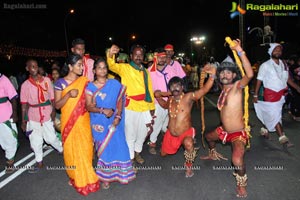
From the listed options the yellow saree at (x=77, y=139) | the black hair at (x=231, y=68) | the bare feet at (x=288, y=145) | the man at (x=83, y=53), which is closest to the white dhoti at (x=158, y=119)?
the man at (x=83, y=53)

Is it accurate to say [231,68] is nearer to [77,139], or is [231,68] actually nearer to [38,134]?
[77,139]

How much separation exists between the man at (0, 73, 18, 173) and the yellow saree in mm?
1561

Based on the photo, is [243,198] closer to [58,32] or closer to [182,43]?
[58,32]

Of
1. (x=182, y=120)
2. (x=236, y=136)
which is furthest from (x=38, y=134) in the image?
(x=236, y=136)

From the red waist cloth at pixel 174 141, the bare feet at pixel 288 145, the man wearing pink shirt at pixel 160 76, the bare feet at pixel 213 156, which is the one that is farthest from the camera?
the man wearing pink shirt at pixel 160 76

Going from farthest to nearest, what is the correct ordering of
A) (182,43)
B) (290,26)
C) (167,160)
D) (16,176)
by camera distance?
(182,43) → (290,26) → (167,160) → (16,176)

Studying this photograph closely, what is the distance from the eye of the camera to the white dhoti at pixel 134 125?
16.2 feet

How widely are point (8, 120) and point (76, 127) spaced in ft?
5.81

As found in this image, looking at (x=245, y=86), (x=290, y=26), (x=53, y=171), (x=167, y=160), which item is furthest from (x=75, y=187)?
(x=290, y=26)

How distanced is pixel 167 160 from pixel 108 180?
1435 mm

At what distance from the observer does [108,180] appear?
4.26 meters

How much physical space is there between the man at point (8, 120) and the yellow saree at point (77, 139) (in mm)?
1561

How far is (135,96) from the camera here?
491 cm

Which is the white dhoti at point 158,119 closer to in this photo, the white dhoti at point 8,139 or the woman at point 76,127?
the woman at point 76,127
